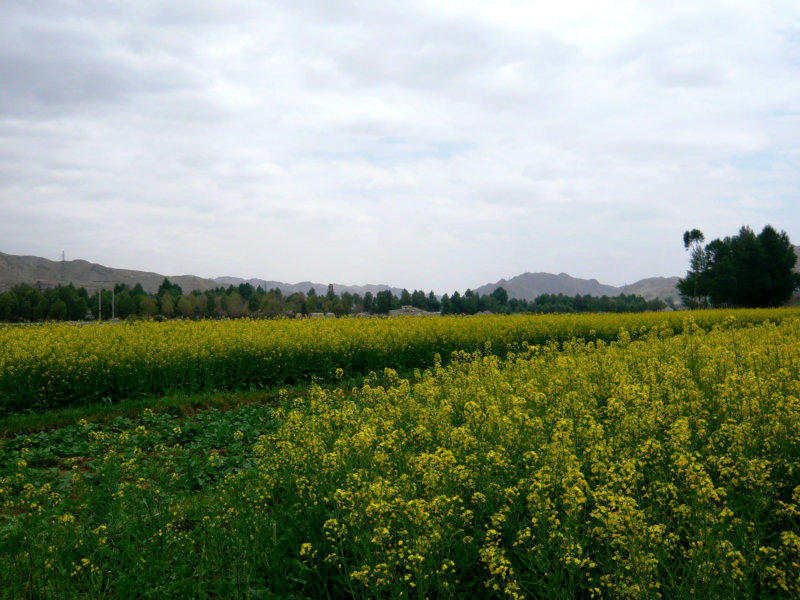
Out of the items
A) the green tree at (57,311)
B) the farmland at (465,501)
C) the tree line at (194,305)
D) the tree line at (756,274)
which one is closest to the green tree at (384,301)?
the tree line at (194,305)

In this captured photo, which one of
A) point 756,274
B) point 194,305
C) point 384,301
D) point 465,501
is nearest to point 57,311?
point 194,305

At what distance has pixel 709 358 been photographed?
327 inches

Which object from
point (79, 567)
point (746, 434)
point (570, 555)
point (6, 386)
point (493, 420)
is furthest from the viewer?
point (6, 386)

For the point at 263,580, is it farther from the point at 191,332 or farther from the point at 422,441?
the point at 191,332

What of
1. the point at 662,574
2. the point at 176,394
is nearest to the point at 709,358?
the point at 662,574

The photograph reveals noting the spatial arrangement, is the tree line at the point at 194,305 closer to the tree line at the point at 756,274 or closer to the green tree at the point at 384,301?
the green tree at the point at 384,301

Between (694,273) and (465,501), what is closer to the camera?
(465,501)

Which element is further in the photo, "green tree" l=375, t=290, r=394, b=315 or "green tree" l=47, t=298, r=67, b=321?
"green tree" l=375, t=290, r=394, b=315

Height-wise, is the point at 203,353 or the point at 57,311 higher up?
the point at 57,311

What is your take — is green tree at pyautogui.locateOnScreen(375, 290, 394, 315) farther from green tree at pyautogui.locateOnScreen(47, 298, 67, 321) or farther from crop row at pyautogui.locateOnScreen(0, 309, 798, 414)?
crop row at pyautogui.locateOnScreen(0, 309, 798, 414)

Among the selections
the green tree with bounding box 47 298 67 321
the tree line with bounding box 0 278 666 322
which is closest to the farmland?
the tree line with bounding box 0 278 666 322

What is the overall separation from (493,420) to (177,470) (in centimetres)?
422

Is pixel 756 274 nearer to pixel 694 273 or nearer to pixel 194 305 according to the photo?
pixel 694 273

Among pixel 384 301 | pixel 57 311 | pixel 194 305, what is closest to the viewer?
pixel 57 311
